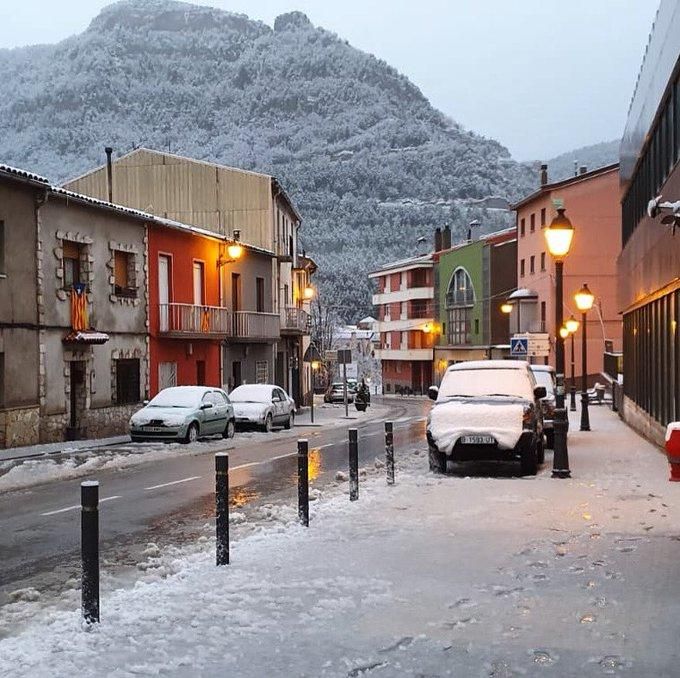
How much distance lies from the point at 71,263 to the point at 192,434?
20.3 ft

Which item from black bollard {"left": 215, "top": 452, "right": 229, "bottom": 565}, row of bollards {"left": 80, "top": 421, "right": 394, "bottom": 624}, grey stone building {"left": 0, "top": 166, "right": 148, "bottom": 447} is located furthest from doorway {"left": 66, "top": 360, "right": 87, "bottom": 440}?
black bollard {"left": 215, "top": 452, "right": 229, "bottom": 565}

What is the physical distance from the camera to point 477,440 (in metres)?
14.8

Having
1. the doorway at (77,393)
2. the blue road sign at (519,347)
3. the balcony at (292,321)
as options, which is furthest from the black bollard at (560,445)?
the balcony at (292,321)

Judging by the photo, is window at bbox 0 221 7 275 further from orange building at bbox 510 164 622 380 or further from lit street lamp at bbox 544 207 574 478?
orange building at bbox 510 164 622 380

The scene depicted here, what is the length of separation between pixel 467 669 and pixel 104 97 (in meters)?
206

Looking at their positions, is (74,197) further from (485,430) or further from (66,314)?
(485,430)

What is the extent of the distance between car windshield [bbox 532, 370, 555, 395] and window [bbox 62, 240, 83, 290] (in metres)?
12.4

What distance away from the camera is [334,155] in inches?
7283

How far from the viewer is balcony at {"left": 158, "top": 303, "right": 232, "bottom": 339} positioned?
32375 millimetres

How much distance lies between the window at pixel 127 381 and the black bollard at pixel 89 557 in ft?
76.2

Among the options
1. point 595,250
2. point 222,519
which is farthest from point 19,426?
point 595,250

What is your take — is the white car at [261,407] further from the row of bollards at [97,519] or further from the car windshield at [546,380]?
the row of bollards at [97,519]

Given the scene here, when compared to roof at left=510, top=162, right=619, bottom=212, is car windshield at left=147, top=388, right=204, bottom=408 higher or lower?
lower

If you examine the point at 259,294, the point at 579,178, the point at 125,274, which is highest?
the point at 579,178
